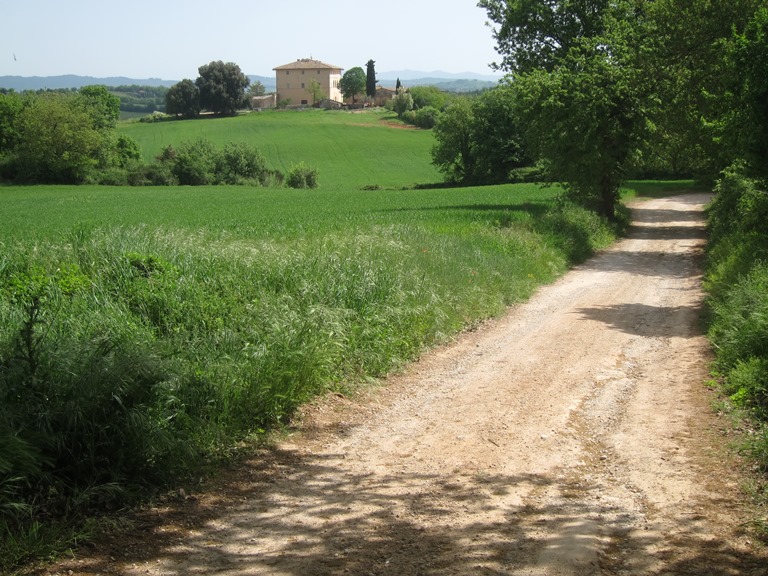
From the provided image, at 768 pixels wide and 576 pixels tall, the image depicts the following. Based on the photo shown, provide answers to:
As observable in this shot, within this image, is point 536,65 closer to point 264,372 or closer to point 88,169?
point 264,372

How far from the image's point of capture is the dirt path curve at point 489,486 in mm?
4887

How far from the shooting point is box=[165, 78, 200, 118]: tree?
12588 centimetres

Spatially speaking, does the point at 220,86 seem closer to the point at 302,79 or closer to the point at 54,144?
the point at 54,144

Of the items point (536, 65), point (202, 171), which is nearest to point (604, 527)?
point (536, 65)

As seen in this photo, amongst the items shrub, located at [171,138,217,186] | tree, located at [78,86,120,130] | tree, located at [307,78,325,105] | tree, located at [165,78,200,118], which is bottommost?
shrub, located at [171,138,217,186]

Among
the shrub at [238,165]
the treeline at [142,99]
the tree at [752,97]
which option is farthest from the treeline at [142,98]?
the tree at [752,97]

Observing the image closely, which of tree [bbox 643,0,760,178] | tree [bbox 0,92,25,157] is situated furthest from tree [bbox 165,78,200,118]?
tree [bbox 643,0,760,178]

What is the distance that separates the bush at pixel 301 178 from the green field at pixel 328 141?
205 centimetres

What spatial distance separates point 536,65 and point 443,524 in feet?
129

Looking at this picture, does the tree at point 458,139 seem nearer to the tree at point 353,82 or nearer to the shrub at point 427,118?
the shrub at point 427,118

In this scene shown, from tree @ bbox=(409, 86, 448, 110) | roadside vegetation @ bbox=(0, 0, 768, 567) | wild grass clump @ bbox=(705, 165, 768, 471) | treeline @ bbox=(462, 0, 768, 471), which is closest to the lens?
roadside vegetation @ bbox=(0, 0, 768, 567)

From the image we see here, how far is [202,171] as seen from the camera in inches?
2940

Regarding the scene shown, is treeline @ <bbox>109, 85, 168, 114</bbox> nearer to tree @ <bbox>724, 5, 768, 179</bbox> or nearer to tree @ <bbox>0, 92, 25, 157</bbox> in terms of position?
tree @ <bbox>0, 92, 25, 157</bbox>

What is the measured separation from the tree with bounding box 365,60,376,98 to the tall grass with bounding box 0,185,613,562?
166m
